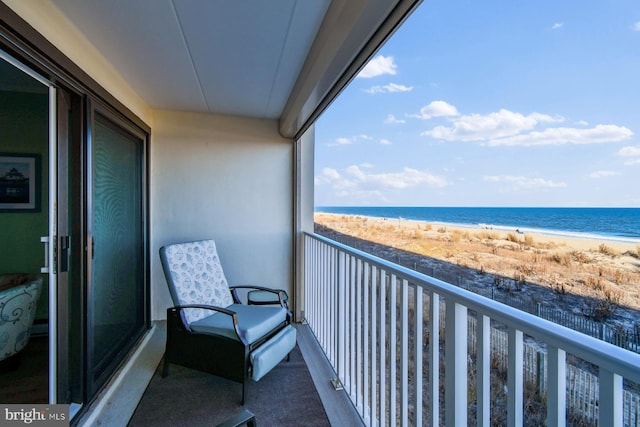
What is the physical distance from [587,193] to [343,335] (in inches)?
61.7

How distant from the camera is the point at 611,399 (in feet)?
1.71

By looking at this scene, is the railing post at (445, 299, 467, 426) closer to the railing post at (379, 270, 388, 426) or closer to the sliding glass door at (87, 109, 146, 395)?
the railing post at (379, 270, 388, 426)

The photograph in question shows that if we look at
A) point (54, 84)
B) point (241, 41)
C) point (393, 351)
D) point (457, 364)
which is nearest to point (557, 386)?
point (457, 364)

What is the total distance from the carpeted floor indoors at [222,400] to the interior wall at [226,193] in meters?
1.22

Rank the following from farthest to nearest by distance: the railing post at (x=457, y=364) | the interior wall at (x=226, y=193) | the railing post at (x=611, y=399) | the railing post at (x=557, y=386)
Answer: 1. the interior wall at (x=226, y=193)
2. the railing post at (x=457, y=364)
3. the railing post at (x=557, y=386)
4. the railing post at (x=611, y=399)

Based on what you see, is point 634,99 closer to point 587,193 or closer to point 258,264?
point 587,193

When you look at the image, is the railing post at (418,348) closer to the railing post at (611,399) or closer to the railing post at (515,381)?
the railing post at (515,381)

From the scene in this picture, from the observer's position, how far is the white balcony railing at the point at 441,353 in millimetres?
566

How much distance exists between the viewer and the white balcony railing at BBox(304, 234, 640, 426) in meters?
0.57

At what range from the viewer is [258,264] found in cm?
329

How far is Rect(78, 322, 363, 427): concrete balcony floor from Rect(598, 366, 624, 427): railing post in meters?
1.43

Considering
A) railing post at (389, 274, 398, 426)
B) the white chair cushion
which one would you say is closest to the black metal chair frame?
the white chair cushion

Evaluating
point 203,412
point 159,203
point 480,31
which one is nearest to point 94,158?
point 159,203

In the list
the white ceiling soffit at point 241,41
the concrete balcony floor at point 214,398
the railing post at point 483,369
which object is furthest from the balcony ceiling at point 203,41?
the concrete balcony floor at point 214,398
